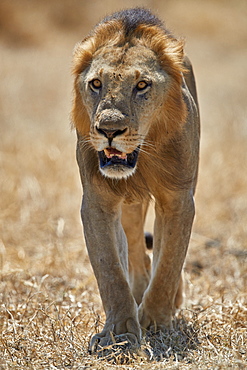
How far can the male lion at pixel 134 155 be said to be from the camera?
12.0ft

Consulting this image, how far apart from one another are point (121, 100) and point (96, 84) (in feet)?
0.75

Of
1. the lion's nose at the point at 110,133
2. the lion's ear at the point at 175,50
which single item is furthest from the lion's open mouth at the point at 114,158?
the lion's ear at the point at 175,50

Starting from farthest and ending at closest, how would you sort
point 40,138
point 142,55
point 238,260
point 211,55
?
1. point 211,55
2. point 40,138
3. point 238,260
4. point 142,55

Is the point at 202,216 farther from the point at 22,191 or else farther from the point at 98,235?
the point at 98,235

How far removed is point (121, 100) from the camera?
3.58 m

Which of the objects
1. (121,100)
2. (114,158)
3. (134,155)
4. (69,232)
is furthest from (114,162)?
(69,232)

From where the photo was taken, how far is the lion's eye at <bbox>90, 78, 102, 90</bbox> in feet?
12.2

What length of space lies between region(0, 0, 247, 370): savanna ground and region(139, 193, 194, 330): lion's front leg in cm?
14

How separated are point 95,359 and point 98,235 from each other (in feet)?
2.17

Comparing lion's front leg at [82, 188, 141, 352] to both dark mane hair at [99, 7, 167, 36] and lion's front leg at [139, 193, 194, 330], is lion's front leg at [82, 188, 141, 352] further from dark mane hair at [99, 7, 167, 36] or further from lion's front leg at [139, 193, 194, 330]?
dark mane hair at [99, 7, 167, 36]

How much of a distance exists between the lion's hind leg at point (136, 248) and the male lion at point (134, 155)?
2.15ft

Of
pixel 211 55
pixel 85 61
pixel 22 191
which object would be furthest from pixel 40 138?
pixel 211 55

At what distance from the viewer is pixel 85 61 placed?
13.0 feet

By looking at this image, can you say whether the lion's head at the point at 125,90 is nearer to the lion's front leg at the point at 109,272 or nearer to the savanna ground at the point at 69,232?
Result: the lion's front leg at the point at 109,272
